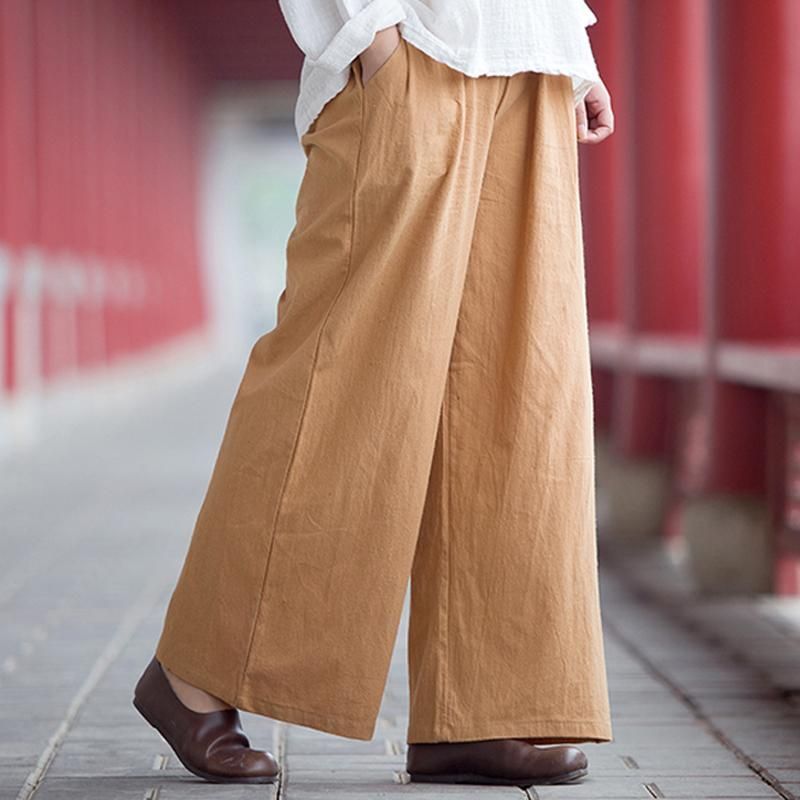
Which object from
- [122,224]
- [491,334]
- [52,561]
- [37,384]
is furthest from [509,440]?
[122,224]

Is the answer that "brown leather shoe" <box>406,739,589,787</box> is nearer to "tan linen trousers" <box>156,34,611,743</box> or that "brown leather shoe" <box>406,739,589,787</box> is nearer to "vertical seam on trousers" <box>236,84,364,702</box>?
"tan linen trousers" <box>156,34,611,743</box>

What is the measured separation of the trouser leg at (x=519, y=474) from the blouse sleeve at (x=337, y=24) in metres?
0.19

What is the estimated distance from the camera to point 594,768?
2.39 m

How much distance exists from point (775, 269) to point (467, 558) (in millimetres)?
2049

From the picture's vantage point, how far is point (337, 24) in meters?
2.15

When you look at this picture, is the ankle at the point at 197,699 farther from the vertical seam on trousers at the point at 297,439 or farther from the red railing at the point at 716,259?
the red railing at the point at 716,259

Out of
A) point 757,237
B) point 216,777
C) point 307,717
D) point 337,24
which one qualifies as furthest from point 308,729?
point 757,237

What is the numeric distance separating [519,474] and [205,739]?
19.7 inches

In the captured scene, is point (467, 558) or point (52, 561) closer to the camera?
point (467, 558)

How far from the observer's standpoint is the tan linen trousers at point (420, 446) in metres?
2.15

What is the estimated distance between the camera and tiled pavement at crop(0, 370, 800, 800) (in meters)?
2.30

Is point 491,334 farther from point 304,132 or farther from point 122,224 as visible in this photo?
point 122,224

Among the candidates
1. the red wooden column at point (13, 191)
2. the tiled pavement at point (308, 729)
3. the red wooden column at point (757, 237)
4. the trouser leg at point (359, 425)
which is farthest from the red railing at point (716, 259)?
the red wooden column at point (13, 191)

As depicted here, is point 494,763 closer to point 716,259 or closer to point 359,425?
point 359,425
